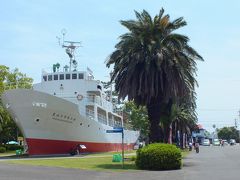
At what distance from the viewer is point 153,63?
2805cm

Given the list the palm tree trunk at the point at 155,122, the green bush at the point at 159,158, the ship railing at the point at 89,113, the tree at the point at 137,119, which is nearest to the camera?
the green bush at the point at 159,158

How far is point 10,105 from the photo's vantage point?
38.4 m

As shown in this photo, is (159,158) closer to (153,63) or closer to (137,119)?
(153,63)

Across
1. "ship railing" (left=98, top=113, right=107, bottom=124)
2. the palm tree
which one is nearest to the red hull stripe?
"ship railing" (left=98, top=113, right=107, bottom=124)

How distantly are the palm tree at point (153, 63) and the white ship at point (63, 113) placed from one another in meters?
10.7

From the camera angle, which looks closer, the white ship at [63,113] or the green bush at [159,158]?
the green bush at [159,158]

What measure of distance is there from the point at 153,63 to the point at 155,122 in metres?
4.26

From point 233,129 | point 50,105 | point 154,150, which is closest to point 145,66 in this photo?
point 154,150

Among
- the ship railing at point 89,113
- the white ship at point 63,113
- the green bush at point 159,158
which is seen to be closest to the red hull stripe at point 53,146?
the white ship at point 63,113

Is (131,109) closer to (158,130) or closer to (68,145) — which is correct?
(68,145)

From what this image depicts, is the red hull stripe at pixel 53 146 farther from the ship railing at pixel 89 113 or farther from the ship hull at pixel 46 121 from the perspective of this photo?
the ship railing at pixel 89 113

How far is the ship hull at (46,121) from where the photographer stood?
37125 mm

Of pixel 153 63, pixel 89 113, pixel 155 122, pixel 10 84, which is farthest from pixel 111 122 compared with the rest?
pixel 153 63

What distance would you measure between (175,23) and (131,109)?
175ft
